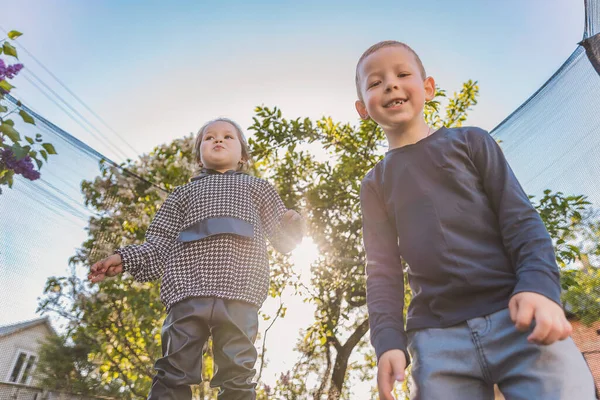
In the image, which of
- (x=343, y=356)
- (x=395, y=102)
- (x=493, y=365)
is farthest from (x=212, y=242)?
(x=343, y=356)

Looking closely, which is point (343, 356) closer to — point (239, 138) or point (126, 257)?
point (239, 138)

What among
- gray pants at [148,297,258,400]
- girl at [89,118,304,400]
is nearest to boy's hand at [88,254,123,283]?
girl at [89,118,304,400]

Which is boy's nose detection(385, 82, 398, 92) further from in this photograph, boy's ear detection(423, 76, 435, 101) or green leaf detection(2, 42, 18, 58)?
green leaf detection(2, 42, 18, 58)

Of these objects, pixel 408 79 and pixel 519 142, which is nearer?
pixel 408 79

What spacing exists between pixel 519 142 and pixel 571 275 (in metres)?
1.15

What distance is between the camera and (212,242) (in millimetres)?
1492

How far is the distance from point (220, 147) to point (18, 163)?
1068 millimetres

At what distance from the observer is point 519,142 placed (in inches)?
123

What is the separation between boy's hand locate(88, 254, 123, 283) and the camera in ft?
4.40

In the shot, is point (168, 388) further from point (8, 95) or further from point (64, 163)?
point (64, 163)

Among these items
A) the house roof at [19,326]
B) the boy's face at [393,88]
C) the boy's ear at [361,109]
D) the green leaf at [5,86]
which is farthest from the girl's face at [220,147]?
the house roof at [19,326]

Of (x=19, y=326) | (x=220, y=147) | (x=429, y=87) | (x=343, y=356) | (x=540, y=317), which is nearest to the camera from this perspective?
(x=540, y=317)

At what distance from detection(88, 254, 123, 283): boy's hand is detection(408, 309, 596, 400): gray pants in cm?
104

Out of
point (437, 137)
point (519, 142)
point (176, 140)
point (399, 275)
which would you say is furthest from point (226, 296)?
point (176, 140)
